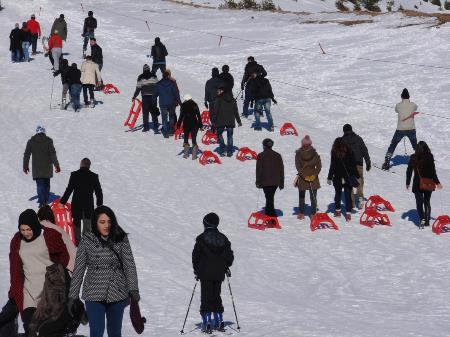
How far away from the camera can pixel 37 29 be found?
3475 centimetres

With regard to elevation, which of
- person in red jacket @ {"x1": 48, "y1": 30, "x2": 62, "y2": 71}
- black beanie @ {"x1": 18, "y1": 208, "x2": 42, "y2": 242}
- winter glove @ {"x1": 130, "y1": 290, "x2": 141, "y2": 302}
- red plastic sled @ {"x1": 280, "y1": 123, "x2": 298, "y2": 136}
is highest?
black beanie @ {"x1": 18, "y1": 208, "x2": 42, "y2": 242}

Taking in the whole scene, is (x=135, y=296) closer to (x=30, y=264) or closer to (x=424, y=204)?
(x=30, y=264)

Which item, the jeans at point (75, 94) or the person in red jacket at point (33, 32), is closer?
the jeans at point (75, 94)

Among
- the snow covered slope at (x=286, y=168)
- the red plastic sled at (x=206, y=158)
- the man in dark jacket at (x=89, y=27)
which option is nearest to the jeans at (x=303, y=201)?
the snow covered slope at (x=286, y=168)

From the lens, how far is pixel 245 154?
22.2 metres

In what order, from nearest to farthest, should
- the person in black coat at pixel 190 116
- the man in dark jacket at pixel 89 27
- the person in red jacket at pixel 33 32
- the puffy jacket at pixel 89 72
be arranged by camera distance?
1. the person in black coat at pixel 190 116
2. the puffy jacket at pixel 89 72
3. the person in red jacket at pixel 33 32
4. the man in dark jacket at pixel 89 27

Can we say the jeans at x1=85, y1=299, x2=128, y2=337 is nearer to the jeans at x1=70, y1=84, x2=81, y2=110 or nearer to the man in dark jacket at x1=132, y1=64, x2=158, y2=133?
the man in dark jacket at x1=132, y1=64, x2=158, y2=133

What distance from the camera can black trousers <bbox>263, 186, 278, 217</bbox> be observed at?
17.2 meters

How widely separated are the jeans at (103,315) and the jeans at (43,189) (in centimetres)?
959

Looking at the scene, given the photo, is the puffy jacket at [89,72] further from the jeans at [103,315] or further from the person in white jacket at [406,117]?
the jeans at [103,315]

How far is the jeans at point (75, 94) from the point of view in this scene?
2555 centimetres

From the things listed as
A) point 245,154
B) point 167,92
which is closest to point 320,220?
point 245,154

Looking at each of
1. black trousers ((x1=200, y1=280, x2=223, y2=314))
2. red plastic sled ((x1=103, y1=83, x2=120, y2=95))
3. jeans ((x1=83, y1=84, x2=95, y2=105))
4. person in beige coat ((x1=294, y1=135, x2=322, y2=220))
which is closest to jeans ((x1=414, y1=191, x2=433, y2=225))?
person in beige coat ((x1=294, y1=135, x2=322, y2=220))

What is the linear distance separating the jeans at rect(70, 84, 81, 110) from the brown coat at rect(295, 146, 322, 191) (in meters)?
9.87
